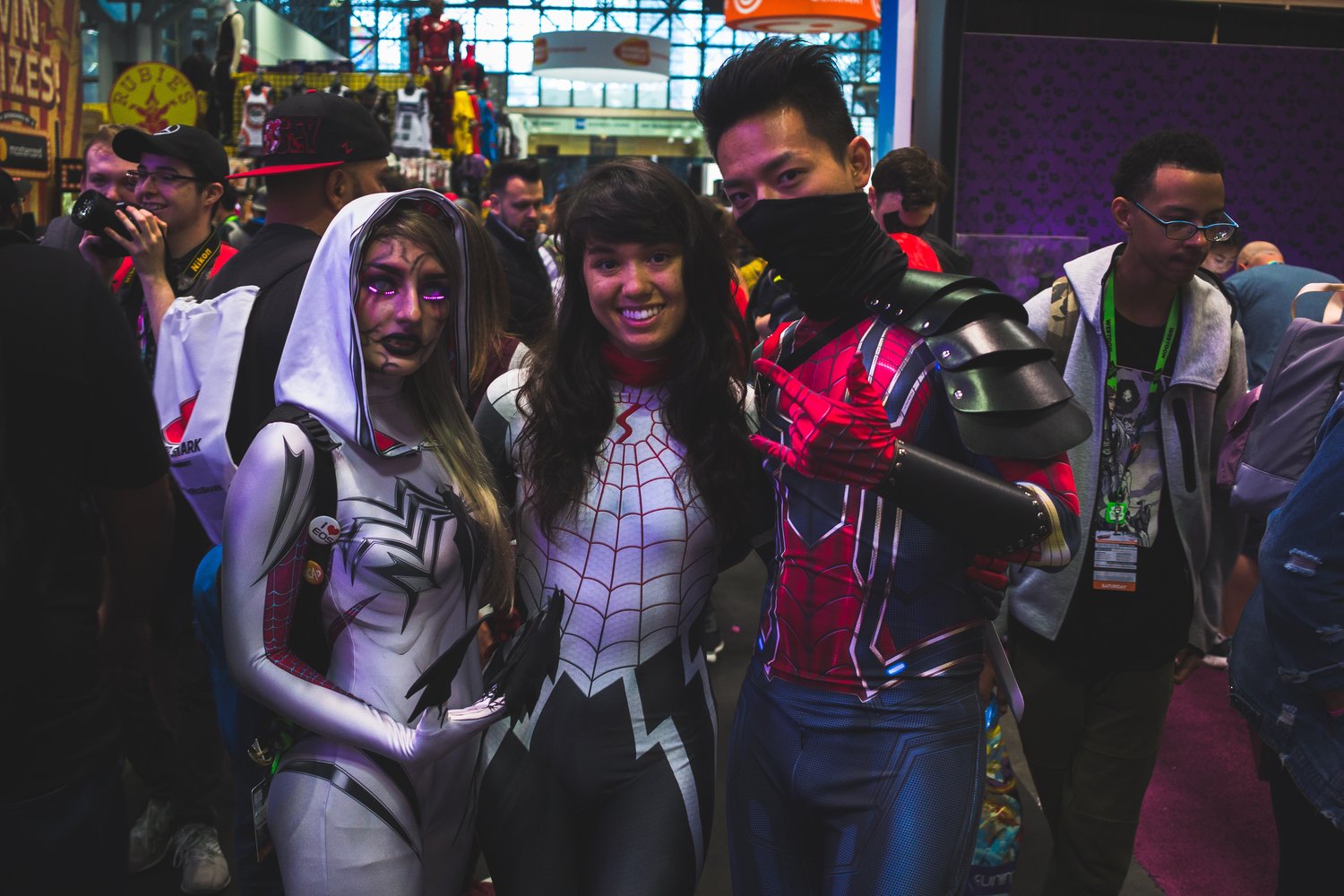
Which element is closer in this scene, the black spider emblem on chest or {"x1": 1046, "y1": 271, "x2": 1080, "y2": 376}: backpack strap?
the black spider emblem on chest

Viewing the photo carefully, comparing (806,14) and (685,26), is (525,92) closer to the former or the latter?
(685,26)

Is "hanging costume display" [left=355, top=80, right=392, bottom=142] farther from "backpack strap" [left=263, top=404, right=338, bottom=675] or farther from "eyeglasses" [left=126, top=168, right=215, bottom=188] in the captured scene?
"backpack strap" [left=263, top=404, right=338, bottom=675]

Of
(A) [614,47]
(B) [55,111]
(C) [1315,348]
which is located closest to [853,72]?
(A) [614,47]

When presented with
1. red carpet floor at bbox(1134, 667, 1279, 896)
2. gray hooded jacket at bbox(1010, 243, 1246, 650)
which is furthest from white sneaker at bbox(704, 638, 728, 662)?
gray hooded jacket at bbox(1010, 243, 1246, 650)

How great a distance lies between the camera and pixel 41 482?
162cm

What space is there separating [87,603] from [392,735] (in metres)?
0.54

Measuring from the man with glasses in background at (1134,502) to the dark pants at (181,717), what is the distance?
95.9 inches

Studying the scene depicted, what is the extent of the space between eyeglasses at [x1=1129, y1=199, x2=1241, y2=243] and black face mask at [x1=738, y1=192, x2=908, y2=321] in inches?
42.0

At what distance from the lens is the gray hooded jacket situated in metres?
2.56

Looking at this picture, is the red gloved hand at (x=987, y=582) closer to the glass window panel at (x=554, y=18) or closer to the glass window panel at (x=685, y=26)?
the glass window panel at (x=554, y=18)

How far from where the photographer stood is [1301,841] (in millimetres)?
1888

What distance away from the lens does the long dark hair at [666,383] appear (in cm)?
196

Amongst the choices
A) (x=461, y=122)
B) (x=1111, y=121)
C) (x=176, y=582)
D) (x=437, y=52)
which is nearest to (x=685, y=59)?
(x=461, y=122)

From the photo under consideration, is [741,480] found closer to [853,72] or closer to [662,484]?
[662,484]
